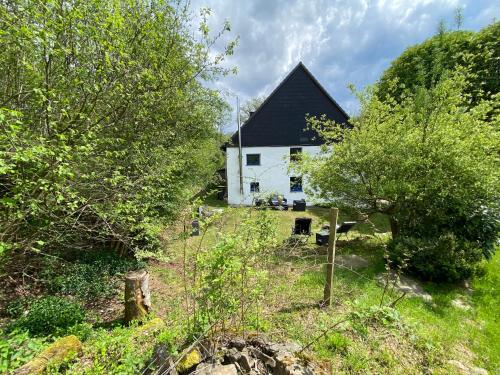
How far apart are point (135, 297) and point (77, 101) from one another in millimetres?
3393

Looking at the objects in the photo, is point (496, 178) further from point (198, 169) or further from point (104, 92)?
point (198, 169)

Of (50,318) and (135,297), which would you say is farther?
(135,297)

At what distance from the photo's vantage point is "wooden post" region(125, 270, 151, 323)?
412cm

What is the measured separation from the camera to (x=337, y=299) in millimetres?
4488

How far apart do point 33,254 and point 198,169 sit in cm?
620

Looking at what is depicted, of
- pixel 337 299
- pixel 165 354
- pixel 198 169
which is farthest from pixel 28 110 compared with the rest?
pixel 198 169

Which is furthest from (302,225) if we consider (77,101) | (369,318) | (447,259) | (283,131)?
(283,131)

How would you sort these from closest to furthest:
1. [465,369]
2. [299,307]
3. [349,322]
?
[349,322] < [465,369] < [299,307]

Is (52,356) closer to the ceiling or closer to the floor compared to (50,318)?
closer to the ceiling

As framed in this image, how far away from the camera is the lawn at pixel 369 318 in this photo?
2.91 meters

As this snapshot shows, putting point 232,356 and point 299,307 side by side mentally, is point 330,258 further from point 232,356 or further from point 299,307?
point 232,356

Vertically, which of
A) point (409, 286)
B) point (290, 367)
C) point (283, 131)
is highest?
point (283, 131)

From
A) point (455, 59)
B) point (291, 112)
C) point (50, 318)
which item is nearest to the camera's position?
point (50, 318)

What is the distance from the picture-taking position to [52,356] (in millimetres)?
2654
